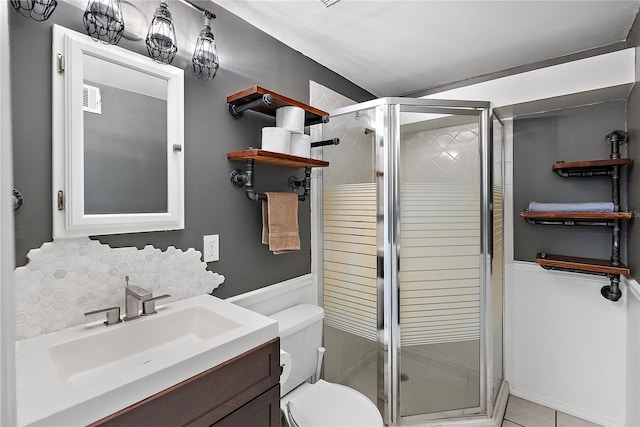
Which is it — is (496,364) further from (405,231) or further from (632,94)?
(632,94)

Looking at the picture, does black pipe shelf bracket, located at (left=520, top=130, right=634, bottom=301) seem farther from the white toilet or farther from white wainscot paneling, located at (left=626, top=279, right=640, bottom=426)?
the white toilet

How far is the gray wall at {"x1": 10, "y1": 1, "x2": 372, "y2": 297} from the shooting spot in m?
0.94

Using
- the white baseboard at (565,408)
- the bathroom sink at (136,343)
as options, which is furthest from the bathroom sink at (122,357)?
the white baseboard at (565,408)

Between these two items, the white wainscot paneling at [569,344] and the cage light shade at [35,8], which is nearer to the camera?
the cage light shade at [35,8]

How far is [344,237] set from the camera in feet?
6.37

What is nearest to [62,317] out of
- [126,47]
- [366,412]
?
[126,47]

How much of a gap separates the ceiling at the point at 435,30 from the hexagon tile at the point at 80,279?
1224 millimetres

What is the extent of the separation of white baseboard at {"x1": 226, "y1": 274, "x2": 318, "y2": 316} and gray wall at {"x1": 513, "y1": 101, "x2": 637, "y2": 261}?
1.52 meters

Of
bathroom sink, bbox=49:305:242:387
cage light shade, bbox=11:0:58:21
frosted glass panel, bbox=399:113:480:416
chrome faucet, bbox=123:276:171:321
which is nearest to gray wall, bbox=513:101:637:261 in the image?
frosted glass panel, bbox=399:113:480:416

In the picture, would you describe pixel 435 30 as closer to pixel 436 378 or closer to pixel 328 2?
pixel 328 2

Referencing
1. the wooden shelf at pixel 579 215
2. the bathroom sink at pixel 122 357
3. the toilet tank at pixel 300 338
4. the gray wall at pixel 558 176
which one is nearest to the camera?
the bathroom sink at pixel 122 357

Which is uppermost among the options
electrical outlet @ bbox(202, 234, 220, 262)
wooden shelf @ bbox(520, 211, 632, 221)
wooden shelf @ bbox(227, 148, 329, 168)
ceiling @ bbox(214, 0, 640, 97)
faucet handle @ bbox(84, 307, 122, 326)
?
ceiling @ bbox(214, 0, 640, 97)

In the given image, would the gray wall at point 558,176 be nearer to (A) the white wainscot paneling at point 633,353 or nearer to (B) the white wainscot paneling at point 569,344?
(B) the white wainscot paneling at point 569,344

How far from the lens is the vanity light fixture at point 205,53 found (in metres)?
1.30
